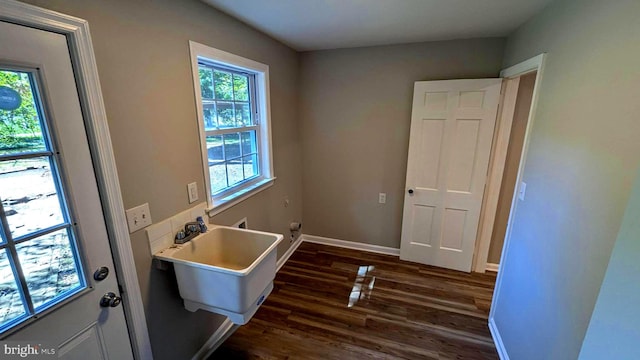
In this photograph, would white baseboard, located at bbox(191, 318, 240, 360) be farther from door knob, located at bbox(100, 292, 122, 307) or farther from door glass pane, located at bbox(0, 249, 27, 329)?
door glass pane, located at bbox(0, 249, 27, 329)

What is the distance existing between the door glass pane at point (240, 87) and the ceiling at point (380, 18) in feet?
1.43

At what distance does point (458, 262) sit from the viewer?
2.82 m

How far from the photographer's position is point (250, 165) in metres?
2.51

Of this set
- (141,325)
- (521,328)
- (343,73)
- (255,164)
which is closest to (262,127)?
(255,164)

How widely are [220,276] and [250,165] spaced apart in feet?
4.42

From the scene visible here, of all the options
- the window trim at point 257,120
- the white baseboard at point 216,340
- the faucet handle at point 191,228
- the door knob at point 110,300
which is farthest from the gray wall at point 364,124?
the door knob at point 110,300

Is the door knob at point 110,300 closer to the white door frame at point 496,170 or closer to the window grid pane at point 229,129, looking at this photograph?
the window grid pane at point 229,129

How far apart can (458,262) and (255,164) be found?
2.46m

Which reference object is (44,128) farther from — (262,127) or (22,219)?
(262,127)

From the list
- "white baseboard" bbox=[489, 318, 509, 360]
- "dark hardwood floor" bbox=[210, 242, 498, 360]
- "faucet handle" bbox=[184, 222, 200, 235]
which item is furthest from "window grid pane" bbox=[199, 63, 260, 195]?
"white baseboard" bbox=[489, 318, 509, 360]

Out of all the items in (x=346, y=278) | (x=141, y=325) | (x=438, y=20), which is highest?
(x=438, y=20)

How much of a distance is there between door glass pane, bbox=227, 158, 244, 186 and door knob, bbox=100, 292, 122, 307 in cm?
114

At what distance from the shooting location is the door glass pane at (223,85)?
1966mm

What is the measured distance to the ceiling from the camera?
164cm
